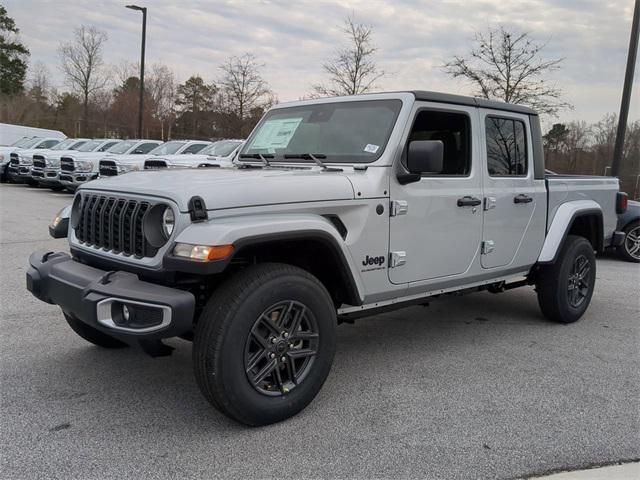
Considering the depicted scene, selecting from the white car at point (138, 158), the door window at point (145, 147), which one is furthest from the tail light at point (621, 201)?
the door window at point (145, 147)

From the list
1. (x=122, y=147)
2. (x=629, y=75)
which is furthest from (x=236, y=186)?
(x=122, y=147)

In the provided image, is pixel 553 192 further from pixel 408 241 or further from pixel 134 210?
pixel 134 210

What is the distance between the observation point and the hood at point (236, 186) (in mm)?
2975

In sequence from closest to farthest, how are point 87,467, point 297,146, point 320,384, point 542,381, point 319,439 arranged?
point 87,467 → point 319,439 → point 320,384 → point 542,381 → point 297,146

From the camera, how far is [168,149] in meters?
16.3

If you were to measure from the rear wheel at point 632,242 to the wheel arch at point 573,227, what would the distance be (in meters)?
4.20

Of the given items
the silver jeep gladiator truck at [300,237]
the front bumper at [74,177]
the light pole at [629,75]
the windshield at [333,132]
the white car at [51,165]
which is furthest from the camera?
the white car at [51,165]

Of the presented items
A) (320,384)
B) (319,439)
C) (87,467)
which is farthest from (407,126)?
(87,467)

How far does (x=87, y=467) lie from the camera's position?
275 cm

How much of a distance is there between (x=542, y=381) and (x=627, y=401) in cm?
54

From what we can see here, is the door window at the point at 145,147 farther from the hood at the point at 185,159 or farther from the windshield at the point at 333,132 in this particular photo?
the windshield at the point at 333,132

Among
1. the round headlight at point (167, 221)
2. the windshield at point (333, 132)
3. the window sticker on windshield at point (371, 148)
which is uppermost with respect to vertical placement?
the windshield at point (333, 132)

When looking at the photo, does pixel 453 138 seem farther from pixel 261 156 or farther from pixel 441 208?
pixel 261 156

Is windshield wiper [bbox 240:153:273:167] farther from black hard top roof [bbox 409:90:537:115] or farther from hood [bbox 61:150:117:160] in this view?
hood [bbox 61:150:117:160]
